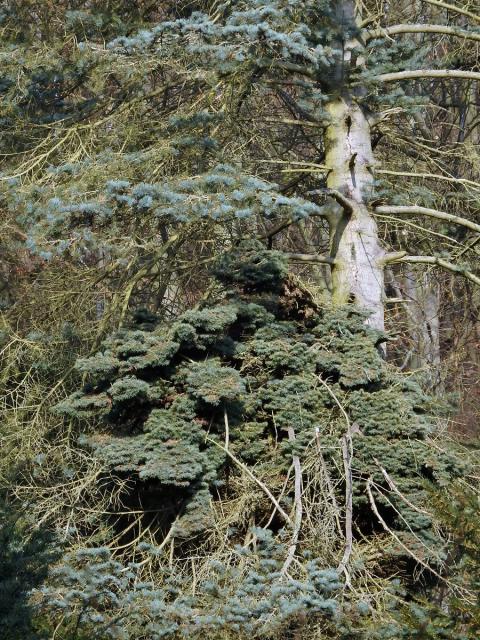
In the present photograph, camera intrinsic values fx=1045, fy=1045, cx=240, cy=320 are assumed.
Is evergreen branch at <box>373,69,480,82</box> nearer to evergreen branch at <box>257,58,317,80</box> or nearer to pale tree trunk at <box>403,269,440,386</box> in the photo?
evergreen branch at <box>257,58,317,80</box>

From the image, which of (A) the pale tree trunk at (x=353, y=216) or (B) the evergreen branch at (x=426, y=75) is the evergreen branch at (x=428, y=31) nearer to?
(B) the evergreen branch at (x=426, y=75)

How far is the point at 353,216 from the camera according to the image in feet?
30.4

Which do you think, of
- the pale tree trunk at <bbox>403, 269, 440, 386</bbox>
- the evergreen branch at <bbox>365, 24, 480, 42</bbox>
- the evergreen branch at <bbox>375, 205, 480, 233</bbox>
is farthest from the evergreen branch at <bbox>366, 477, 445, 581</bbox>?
the pale tree trunk at <bbox>403, 269, 440, 386</bbox>

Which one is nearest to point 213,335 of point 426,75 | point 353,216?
point 353,216

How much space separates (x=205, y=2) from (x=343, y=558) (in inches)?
224

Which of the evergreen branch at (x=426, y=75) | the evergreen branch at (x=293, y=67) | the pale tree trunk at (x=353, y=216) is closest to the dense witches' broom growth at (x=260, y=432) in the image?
the pale tree trunk at (x=353, y=216)

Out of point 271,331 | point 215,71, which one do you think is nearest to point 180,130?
point 215,71

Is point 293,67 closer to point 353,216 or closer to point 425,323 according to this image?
point 353,216

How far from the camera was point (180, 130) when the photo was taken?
8617 mm

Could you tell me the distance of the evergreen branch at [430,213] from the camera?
29.6ft

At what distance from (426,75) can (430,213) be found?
4.16 ft

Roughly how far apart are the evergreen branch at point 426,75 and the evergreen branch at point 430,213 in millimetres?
1136

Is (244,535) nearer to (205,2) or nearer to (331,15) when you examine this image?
(331,15)

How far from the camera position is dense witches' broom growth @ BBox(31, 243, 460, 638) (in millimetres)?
7047
